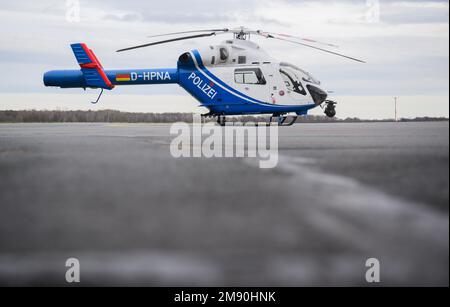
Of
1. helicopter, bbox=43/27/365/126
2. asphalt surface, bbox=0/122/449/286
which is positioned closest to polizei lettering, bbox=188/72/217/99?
helicopter, bbox=43/27/365/126

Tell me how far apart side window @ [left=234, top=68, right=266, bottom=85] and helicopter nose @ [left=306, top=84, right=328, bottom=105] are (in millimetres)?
2046

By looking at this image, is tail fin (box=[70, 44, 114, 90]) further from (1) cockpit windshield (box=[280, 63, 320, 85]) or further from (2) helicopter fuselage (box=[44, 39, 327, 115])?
(1) cockpit windshield (box=[280, 63, 320, 85])

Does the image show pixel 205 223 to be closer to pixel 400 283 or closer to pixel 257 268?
pixel 257 268

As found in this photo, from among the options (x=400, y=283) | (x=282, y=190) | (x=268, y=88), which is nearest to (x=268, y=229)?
(x=400, y=283)

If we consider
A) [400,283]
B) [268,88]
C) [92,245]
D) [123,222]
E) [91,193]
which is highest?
[268,88]

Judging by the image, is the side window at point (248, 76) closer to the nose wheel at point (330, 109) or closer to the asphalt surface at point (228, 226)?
the nose wheel at point (330, 109)

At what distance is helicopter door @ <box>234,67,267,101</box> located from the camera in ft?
72.8

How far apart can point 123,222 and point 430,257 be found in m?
3.28

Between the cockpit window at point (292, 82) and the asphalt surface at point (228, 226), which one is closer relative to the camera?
the asphalt surface at point (228, 226)

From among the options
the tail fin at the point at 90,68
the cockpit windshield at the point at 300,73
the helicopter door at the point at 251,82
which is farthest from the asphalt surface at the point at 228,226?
the tail fin at the point at 90,68

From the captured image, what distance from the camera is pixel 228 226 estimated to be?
6012 millimetres

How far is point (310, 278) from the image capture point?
507 centimetres

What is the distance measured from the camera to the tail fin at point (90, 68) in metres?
23.7

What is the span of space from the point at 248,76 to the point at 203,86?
6.17ft
